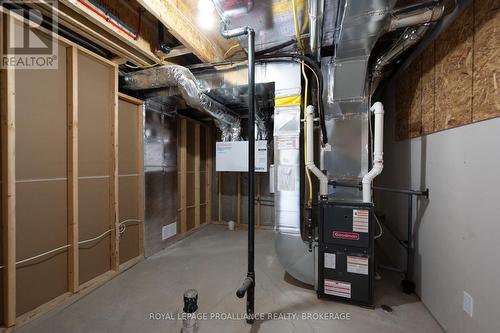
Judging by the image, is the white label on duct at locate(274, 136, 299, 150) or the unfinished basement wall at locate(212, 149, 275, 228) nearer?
the white label on duct at locate(274, 136, 299, 150)

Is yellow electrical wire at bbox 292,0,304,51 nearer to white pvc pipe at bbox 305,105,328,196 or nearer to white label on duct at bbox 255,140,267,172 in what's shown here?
white pvc pipe at bbox 305,105,328,196

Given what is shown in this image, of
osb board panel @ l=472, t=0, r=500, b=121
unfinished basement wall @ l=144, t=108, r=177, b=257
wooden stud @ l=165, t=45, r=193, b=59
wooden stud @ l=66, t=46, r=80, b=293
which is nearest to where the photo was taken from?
osb board panel @ l=472, t=0, r=500, b=121

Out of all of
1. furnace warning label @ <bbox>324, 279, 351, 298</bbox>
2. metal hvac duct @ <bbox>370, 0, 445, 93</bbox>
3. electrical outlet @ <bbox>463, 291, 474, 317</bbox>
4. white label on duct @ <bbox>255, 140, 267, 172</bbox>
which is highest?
metal hvac duct @ <bbox>370, 0, 445, 93</bbox>

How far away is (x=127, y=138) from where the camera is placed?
257cm

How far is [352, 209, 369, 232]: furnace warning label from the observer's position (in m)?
1.77

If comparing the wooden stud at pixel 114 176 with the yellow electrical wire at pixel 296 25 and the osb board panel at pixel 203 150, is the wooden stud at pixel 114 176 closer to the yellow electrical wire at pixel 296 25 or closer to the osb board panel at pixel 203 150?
the yellow electrical wire at pixel 296 25

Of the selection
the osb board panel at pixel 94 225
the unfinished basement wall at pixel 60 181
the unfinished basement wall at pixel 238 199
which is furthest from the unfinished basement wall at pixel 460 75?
the osb board panel at pixel 94 225

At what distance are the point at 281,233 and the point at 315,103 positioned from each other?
1440mm

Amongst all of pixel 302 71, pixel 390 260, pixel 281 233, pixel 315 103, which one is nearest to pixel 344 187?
pixel 281 233

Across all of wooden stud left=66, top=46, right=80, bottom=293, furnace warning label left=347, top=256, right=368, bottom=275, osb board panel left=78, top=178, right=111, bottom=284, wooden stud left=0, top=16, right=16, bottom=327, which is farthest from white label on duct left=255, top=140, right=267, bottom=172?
wooden stud left=0, top=16, right=16, bottom=327

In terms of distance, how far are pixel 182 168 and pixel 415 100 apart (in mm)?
3297

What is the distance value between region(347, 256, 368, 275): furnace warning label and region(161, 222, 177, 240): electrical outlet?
2.44 meters

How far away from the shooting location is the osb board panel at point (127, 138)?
2.48m

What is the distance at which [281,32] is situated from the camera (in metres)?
1.88
